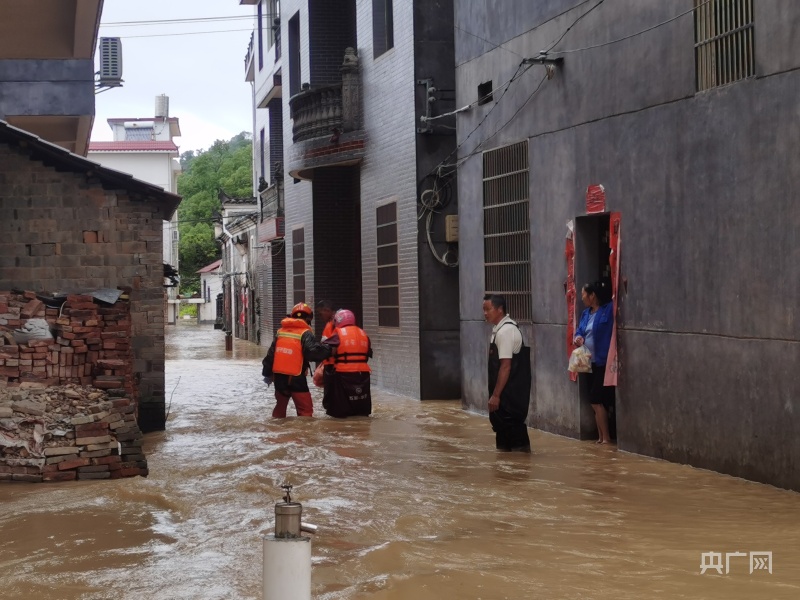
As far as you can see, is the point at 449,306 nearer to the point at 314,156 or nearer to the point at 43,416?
the point at 314,156

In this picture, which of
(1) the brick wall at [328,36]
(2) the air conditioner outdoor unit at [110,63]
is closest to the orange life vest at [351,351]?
(2) the air conditioner outdoor unit at [110,63]

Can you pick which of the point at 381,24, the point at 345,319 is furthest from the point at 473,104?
the point at 381,24

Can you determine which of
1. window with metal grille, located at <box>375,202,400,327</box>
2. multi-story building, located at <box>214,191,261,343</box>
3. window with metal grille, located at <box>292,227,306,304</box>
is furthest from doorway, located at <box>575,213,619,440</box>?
multi-story building, located at <box>214,191,261,343</box>

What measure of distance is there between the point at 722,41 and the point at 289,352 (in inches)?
269

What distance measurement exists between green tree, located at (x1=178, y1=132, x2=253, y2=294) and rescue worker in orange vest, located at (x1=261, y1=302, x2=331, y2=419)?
212ft

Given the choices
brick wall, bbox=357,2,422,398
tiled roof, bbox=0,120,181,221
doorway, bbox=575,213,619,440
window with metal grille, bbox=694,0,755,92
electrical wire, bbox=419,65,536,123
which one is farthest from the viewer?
brick wall, bbox=357,2,422,398

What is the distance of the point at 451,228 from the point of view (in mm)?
18672

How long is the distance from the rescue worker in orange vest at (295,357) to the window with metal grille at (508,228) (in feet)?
8.26

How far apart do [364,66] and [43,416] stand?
13.0 metres

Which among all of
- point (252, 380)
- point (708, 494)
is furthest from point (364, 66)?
point (708, 494)

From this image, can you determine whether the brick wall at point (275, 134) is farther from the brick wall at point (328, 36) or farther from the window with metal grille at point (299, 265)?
the brick wall at point (328, 36)

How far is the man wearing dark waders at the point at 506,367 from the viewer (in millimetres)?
11758

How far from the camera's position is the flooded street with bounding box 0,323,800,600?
267 inches

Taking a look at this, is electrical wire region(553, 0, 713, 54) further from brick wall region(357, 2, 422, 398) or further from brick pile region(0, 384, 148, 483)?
Answer: brick pile region(0, 384, 148, 483)
